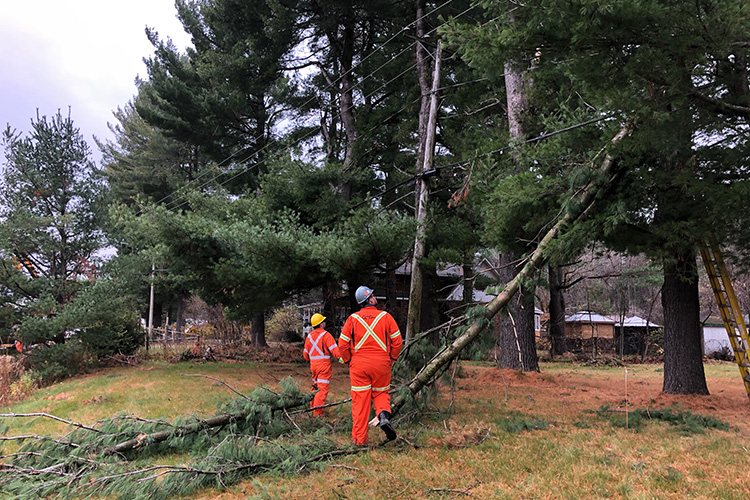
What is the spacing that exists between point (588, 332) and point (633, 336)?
3.64 m

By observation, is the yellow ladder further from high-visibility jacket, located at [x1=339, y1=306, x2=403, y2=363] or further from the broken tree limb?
high-visibility jacket, located at [x1=339, y1=306, x2=403, y2=363]

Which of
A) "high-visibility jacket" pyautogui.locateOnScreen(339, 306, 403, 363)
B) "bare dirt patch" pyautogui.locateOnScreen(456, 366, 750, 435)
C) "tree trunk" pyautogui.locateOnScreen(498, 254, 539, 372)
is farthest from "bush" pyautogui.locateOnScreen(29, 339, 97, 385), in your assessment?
"tree trunk" pyautogui.locateOnScreen(498, 254, 539, 372)

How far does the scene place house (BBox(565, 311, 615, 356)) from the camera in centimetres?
2298

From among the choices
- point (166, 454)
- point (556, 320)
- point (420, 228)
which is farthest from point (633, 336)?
point (166, 454)

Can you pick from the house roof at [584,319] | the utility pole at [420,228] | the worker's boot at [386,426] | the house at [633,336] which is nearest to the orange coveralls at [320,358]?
the utility pole at [420,228]

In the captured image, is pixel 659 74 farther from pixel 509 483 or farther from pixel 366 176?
pixel 366 176

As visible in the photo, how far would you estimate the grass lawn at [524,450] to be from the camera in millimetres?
4055

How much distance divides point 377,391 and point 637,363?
18797mm

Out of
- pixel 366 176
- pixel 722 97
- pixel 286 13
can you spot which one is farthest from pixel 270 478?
pixel 286 13

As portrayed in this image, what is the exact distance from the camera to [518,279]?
20.9ft

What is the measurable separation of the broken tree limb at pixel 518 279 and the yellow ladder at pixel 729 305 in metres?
2.04

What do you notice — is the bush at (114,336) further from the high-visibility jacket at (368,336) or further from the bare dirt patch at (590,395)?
the high-visibility jacket at (368,336)

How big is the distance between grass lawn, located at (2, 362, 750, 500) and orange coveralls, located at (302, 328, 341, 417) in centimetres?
41

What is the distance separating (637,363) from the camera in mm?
20109
